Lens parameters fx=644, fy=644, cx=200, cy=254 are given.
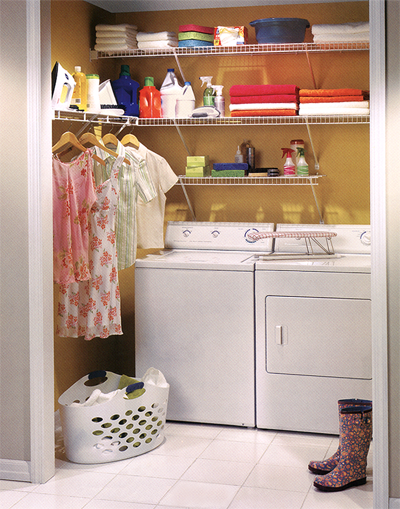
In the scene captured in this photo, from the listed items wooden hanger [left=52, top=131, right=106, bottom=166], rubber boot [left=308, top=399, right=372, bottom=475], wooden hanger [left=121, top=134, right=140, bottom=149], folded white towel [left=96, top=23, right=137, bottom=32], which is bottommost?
rubber boot [left=308, top=399, right=372, bottom=475]

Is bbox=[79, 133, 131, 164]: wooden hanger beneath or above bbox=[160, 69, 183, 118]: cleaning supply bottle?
beneath

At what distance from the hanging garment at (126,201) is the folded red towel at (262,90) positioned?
68 centimetres

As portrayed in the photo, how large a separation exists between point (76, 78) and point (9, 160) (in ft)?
2.60

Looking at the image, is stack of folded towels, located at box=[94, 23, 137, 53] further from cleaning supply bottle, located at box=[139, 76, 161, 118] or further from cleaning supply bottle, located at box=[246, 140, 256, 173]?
cleaning supply bottle, located at box=[246, 140, 256, 173]

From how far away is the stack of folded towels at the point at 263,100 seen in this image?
347 cm

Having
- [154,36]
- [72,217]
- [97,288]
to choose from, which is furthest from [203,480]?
[154,36]

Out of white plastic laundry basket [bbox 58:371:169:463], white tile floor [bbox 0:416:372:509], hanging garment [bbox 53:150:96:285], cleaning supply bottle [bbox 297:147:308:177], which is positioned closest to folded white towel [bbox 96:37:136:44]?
hanging garment [bbox 53:150:96:285]

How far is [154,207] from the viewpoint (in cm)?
373

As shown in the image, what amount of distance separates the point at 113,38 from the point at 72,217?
1.31 m

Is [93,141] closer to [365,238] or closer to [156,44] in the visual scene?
[156,44]

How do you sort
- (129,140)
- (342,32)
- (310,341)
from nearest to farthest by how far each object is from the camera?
1. (310,341)
2. (342,32)
3. (129,140)

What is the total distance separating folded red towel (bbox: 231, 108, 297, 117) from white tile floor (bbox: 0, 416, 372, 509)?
169 cm

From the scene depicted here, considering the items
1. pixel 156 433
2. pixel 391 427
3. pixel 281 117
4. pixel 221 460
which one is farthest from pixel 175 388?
pixel 281 117

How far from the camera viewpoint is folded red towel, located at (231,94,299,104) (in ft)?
11.4
